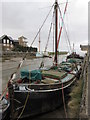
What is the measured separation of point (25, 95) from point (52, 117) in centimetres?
171

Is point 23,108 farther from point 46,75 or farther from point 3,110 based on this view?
point 46,75

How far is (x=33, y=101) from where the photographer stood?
537 cm

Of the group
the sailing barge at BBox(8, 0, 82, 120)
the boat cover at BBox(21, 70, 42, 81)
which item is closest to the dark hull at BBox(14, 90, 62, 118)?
the sailing barge at BBox(8, 0, 82, 120)

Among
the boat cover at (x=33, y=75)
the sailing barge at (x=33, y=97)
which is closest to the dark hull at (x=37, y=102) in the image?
the sailing barge at (x=33, y=97)

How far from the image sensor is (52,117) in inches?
218

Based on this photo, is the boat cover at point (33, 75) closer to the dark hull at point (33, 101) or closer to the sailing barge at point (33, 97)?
the sailing barge at point (33, 97)

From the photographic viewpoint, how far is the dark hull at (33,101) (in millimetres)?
5215

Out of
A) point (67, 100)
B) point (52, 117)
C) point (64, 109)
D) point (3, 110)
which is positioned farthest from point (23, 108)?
point (67, 100)

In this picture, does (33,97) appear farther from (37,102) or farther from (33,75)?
(33,75)

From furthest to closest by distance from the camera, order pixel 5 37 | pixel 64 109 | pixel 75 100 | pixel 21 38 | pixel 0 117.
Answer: pixel 21 38 < pixel 5 37 < pixel 75 100 < pixel 64 109 < pixel 0 117

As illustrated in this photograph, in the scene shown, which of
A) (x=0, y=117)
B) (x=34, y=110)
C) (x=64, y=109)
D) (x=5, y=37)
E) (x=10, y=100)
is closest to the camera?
(x=0, y=117)

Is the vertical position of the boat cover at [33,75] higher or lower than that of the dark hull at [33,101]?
higher

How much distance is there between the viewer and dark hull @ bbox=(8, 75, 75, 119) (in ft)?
17.1

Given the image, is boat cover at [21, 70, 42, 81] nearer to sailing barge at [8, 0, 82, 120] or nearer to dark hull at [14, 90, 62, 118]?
sailing barge at [8, 0, 82, 120]
